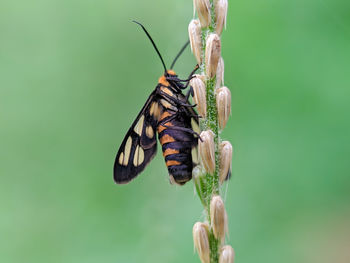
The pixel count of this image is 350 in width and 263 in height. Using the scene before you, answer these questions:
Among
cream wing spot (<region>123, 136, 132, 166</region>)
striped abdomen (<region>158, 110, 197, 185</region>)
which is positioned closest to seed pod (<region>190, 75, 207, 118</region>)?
striped abdomen (<region>158, 110, 197, 185</region>)

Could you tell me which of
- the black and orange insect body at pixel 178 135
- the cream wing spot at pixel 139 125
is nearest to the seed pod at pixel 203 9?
the black and orange insect body at pixel 178 135

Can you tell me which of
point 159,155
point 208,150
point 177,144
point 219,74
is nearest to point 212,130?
point 208,150

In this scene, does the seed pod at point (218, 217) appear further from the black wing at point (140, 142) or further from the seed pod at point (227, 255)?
the black wing at point (140, 142)

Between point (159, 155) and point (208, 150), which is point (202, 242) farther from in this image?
point (159, 155)

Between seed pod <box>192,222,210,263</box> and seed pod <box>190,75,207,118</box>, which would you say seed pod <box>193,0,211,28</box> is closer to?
seed pod <box>190,75,207,118</box>
